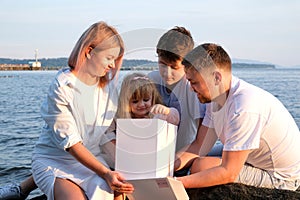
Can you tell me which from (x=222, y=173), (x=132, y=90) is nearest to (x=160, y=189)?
(x=222, y=173)

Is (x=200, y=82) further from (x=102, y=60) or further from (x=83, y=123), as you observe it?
(x=83, y=123)

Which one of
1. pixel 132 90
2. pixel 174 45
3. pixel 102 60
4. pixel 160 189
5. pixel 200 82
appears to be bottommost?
pixel 160 189

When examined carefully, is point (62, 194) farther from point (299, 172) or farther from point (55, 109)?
point (299, 172)

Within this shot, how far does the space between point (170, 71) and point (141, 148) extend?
35.1 inches

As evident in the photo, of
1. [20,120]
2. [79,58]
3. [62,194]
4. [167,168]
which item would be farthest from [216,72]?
[20,120]

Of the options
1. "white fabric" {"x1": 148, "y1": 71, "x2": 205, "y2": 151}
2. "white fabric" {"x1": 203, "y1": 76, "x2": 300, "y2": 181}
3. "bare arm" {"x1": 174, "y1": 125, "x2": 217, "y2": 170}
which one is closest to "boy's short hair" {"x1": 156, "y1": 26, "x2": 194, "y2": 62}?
"white fabric" {"x1": 148, "y1": 71, "x2": 205, "y2": 151}

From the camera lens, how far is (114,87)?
4555mm

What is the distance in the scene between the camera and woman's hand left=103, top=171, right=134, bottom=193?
13.1 feet

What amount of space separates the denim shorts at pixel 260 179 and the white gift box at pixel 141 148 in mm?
749

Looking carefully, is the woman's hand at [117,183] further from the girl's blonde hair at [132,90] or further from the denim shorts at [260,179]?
the denim shorts at [260,179]

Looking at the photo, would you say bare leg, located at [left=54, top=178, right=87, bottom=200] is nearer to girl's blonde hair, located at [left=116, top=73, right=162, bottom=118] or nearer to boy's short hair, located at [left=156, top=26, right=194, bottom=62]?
girl's blonde hair, located at [left=116, top=73, right=162, bottom=118]

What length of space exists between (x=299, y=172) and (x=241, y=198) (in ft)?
2.34

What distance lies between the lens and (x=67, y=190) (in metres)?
4.12

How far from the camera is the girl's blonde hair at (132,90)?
448cm
